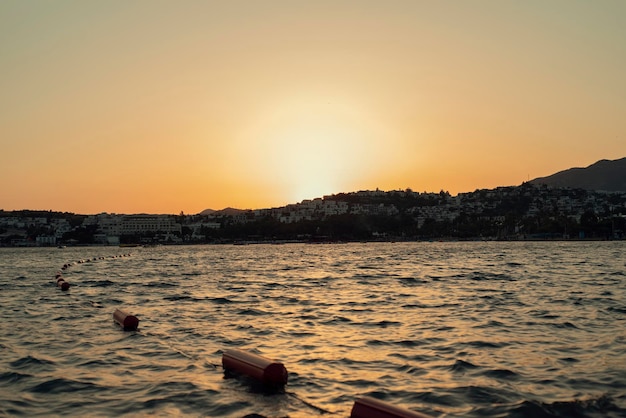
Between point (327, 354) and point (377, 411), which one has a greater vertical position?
point (377, 411)

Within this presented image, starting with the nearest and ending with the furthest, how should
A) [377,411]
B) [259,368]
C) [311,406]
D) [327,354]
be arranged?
1. [377,411]
2. [311,406]
3. [259,368]
4. [327,354]

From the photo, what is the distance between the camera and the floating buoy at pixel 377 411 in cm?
938

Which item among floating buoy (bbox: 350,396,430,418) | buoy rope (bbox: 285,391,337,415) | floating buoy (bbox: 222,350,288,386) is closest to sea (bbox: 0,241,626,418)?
buoy rope (bbox: 285,391,337,415)

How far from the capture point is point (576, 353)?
16.5m

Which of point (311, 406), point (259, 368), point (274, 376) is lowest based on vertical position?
point (311, 406)

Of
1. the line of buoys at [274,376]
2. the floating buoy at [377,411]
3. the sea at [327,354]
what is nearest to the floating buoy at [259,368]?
the line of buoys at [274,376]

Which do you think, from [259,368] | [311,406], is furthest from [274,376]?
[311,406]

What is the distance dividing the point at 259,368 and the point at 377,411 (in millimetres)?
4424

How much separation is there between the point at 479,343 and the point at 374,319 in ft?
21.1

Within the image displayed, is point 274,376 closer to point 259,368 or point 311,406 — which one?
point 259,368

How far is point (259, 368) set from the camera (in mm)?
13578

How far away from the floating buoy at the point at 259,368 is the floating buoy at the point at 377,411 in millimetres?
3437

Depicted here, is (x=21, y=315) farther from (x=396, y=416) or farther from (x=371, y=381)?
(x=396, y=416)

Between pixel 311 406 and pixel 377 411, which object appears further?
pixel 311 406
